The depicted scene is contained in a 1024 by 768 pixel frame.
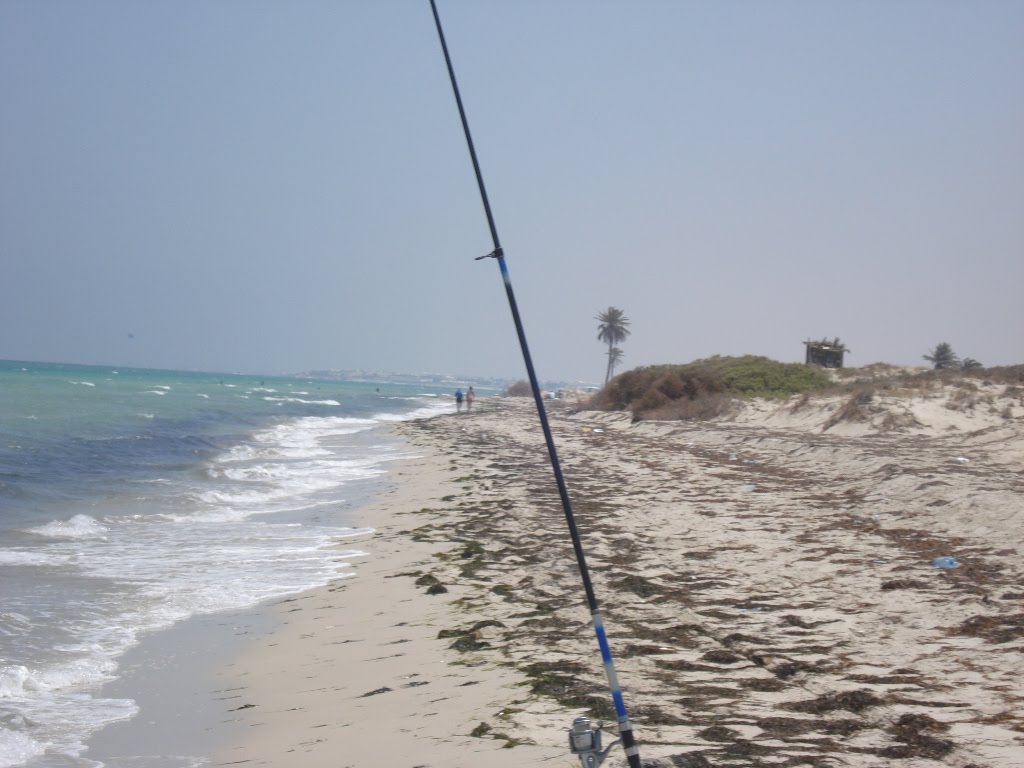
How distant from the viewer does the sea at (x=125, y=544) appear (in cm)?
605

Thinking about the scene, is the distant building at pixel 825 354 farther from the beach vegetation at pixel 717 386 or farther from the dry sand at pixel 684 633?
the dry sand at pixel 684 633

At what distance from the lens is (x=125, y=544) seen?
38.1ft

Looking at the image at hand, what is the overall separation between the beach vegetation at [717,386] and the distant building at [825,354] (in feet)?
14.0

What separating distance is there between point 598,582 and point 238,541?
20.3ft

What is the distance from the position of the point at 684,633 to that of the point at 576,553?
2739 millimetres

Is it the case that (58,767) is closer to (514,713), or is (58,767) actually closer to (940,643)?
(514,713)

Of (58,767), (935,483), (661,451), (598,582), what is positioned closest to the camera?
(58,767)

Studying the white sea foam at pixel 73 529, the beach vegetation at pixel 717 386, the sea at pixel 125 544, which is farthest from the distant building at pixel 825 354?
the white sea foam at pixel 73 529

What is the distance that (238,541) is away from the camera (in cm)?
1191

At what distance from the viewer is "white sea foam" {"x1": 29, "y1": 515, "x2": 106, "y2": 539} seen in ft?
39.6

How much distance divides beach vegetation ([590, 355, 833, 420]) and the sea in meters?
12.4

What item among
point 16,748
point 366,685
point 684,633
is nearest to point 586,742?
point 366,685

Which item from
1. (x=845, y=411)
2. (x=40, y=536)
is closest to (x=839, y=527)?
(x=40, y=536)

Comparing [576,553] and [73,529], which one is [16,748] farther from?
[73,529]
